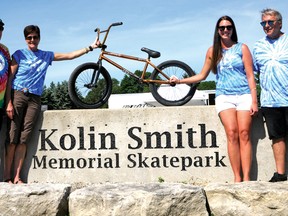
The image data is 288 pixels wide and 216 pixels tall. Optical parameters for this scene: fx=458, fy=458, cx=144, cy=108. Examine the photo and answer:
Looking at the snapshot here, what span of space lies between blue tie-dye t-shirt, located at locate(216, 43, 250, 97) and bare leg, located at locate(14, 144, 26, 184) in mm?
2382

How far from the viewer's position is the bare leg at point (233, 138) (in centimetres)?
474

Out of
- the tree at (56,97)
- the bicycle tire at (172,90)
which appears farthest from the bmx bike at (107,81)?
the tree at (56,97)

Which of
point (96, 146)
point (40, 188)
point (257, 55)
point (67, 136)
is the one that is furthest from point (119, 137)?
point (257, 55)

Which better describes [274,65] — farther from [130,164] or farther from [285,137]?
→ [130,164]

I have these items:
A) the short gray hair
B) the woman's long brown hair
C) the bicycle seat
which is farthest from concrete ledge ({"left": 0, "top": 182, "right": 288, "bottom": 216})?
the bicycle seat

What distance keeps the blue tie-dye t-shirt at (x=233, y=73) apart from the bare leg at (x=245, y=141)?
0.25 metres

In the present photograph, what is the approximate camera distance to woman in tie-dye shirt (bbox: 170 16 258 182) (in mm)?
4688

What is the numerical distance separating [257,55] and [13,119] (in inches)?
108

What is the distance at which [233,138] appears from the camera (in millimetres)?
4785

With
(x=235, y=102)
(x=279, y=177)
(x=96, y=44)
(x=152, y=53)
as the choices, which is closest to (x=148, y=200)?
(x=235, y=102)

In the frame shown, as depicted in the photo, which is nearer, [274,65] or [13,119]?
[274,65]

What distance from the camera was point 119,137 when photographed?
546 centimetres

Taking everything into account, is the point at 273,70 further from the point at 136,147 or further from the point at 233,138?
the point at 136,147

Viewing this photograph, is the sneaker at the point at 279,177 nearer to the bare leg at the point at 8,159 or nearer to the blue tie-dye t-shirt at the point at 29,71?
the blue tie-dye t-shirt at the point at 29,71
